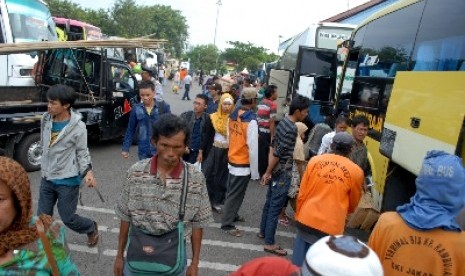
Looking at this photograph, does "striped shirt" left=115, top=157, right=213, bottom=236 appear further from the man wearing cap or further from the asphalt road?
the asphalt road

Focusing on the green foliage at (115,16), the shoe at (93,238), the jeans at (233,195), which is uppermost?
the green foliage at (115,16)

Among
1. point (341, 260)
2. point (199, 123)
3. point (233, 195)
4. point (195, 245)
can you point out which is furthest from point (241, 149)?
point (341, 260)

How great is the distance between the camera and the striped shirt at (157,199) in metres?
2.20

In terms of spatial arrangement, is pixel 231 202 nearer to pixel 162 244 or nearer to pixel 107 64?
pixel 162 244

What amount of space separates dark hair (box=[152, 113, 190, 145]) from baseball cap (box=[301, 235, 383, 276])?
1.17 metres

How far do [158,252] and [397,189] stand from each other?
3.24 metres

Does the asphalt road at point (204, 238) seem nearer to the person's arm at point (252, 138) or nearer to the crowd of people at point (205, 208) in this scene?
the crowd of people at point (205, 208)

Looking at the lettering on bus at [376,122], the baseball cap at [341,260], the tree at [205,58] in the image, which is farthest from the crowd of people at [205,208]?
the tree at [205,58]

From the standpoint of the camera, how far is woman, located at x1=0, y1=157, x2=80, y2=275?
161cm

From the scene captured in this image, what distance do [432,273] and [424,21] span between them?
10.3 ft

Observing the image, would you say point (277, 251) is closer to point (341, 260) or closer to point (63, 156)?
point (63, 156)

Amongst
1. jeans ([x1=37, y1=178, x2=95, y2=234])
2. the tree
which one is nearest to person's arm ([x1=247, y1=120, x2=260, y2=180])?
jeans ([x1=37, y1=178, x2=95, y2=234])

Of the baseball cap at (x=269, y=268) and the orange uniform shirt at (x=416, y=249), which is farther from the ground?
the baseball cap at (x=269, y=268)

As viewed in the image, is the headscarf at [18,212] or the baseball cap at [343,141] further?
the baseball cap at [343,141]
